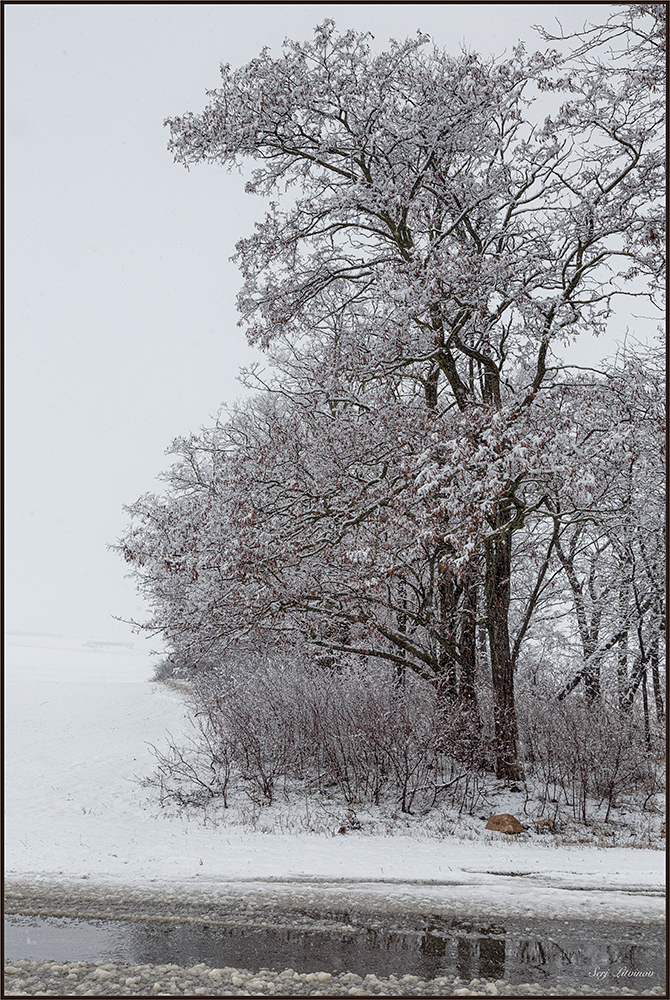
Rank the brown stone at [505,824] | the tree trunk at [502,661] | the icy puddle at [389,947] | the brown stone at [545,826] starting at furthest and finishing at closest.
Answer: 1. the tree trunk at [502,661]
2. the brown stone at [545,826]
3. the brown stone at [505,824]
4. the icy puddle at [389,947]

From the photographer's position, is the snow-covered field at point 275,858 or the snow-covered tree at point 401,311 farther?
the snow-covered tree at point 401,311

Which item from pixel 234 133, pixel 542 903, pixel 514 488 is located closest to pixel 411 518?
pixel 514 488

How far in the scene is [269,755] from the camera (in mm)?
12336

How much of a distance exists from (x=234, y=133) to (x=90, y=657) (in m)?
45.5

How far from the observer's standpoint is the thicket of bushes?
463 inches

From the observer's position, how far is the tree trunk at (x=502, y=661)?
12297 millimetres

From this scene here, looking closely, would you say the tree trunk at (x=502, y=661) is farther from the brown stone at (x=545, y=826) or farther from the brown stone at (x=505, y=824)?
the brown stone at (x=505, y=824)

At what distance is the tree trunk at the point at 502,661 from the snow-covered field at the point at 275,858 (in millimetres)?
1655

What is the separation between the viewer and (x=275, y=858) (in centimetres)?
934

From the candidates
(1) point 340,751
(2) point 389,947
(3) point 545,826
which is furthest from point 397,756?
(2) point 389,947

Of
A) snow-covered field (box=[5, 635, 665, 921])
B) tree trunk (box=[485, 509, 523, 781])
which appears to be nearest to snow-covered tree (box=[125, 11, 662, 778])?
tree trunk (box=[485, 509, 523, 781])

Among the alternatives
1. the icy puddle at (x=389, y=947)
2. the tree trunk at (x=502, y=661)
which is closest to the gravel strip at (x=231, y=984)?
the icy puddle at (x=389, y=947)

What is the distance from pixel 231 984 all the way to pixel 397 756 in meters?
6.44

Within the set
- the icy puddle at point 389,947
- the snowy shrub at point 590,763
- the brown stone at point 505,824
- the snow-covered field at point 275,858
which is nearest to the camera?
the icy puddle at point 389,947
